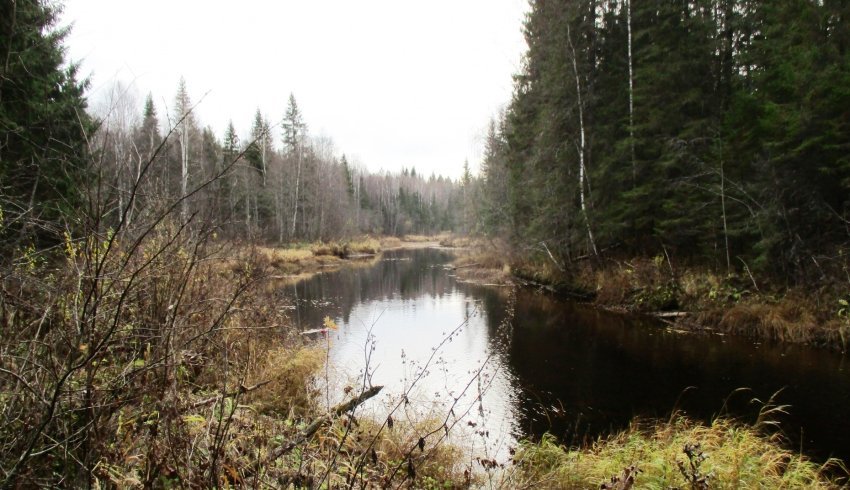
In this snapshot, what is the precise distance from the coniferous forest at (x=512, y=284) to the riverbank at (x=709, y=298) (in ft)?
0.24

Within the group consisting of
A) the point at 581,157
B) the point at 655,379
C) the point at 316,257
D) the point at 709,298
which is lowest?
the point at 655,379

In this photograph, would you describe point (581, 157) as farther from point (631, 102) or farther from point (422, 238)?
point (422, 238)

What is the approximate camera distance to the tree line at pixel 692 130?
35.8 feet

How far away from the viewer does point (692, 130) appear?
13.9 m

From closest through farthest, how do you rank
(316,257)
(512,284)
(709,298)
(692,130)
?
(709,298), (692,130), (512,284), (316,257)

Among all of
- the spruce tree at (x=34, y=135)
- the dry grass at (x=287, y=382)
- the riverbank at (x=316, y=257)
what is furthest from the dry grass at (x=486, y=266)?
the spruce tree at (x=34, y=135)

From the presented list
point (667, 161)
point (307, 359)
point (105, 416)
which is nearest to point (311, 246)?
point (667, 161)

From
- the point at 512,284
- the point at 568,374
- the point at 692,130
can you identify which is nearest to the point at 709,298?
the point at 692,130

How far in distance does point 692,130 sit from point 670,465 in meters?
12.4

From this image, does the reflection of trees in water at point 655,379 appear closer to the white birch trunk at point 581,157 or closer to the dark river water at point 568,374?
the dark river water at point 568,374

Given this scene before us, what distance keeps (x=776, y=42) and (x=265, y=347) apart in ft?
48.6

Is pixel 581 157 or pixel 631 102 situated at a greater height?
pixel 631 102

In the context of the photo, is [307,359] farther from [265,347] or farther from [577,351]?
[577,351]

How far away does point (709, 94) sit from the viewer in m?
15.0
